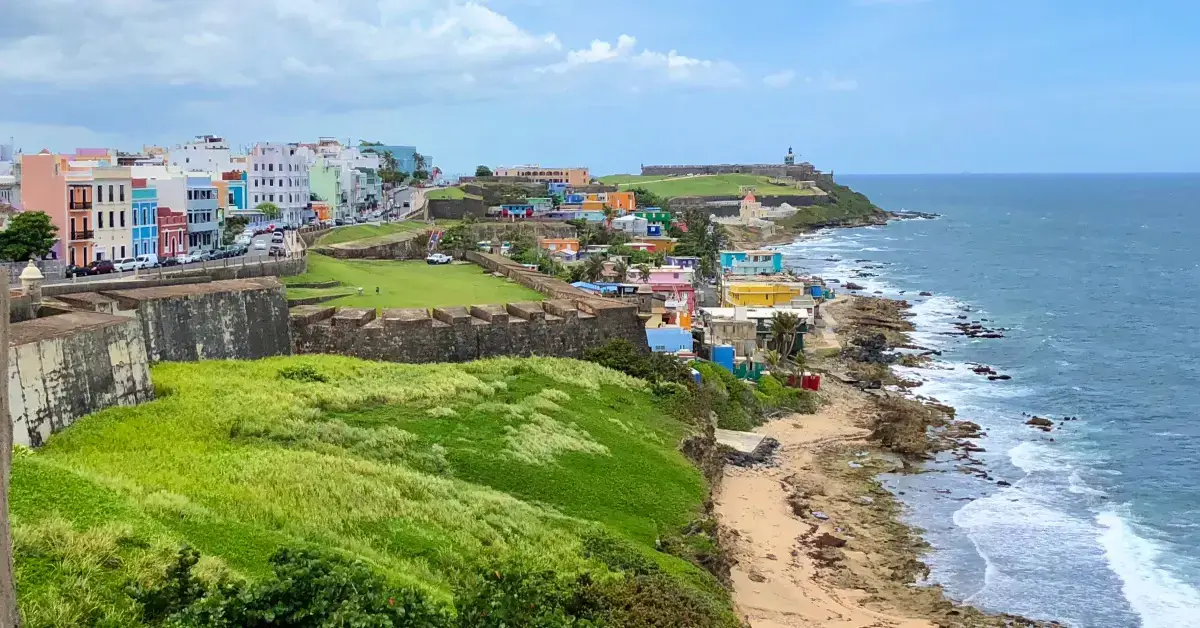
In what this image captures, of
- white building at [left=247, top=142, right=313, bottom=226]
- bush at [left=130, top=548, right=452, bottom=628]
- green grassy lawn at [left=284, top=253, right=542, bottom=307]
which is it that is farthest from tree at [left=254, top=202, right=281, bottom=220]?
bush at [left=130, top=548, right=452, bottom=628]

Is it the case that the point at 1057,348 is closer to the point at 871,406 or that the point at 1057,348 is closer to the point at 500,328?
the point at 871,406

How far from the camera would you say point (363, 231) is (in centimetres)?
5150

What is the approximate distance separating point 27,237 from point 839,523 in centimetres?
2346

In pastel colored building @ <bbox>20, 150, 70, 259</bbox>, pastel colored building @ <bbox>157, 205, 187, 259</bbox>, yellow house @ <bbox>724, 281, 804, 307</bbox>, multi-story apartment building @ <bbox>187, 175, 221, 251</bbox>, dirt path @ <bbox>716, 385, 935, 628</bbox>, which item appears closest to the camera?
dirt path @ <bbox>716, 385, 935, 628</bbox>

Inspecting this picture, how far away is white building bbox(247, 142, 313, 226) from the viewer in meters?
60.0

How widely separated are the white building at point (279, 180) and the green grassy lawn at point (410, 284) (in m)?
21.1

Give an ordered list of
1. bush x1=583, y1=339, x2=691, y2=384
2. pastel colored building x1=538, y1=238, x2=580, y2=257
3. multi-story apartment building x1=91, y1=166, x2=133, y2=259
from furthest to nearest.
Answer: pastel colored building x1=538, y1=238, x2=580, y2=257, multi-story apartment building x1=91, y1=166, x2=133, y2=259, bush x1=583, y1=339, x2=691, y2=384

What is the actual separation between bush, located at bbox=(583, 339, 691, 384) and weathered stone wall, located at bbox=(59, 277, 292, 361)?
799cm

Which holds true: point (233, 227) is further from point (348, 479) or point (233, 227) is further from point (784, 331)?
point (348, 479)

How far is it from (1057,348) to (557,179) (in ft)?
208

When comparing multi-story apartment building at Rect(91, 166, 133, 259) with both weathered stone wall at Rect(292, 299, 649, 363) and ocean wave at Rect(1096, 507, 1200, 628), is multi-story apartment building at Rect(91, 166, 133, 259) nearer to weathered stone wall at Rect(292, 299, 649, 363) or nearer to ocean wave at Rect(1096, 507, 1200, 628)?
weathered stone wall at Rect(292, 299, 649, 363)

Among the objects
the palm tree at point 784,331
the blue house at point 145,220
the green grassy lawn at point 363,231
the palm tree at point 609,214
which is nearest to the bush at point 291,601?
the blue house at point 145,220

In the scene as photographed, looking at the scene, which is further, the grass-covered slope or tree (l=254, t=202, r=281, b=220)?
tree (l=254, t=202, r=281, b=220)

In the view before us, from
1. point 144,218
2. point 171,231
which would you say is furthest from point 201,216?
point 144,218
